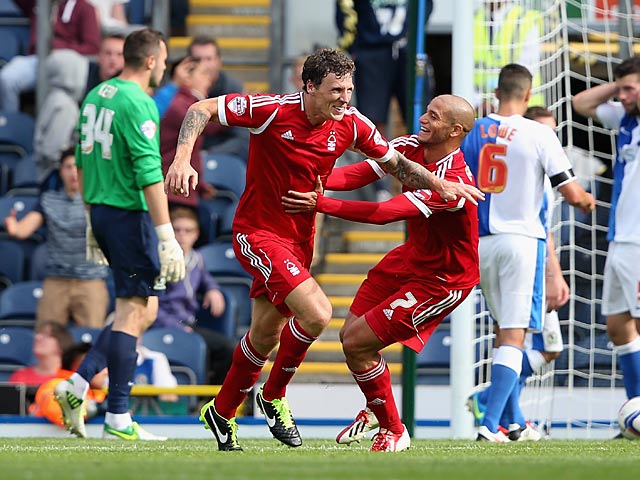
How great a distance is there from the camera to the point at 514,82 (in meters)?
8.36

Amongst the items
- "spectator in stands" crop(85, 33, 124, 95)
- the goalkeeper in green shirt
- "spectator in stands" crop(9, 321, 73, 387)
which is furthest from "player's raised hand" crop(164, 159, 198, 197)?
"spectator in stands" crop(85, 33, 124, 95)

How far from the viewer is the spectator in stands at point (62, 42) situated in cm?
1295

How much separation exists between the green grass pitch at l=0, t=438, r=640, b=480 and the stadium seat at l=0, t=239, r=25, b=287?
4.62 metres

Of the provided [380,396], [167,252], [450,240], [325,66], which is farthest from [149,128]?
[380,396]

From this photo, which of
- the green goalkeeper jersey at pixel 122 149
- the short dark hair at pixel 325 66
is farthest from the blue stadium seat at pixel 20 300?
the short dark hair at pixel 325 66

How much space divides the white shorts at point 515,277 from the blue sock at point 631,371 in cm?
66

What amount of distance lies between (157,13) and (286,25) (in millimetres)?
1381

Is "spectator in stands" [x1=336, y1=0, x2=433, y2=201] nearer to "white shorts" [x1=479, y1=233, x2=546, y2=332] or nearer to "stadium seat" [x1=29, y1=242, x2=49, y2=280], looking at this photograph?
"stadium seat" [x1=29, y1=242, x2=49, y2=280]

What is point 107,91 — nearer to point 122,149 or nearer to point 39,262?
point 122,149

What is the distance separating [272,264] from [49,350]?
171 inches

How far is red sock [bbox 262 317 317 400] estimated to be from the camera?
6773mm

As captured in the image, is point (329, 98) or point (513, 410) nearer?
point (329, 98)

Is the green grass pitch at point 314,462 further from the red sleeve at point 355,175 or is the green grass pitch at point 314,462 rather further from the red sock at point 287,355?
the red sleeve at point 355,175

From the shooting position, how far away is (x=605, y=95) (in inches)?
358
